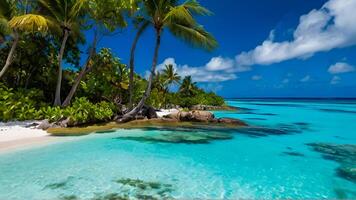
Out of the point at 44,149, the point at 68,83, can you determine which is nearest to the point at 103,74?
the point at 68,83

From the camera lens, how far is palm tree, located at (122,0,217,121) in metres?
16.2

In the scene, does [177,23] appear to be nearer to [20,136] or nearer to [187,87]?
[20,136]

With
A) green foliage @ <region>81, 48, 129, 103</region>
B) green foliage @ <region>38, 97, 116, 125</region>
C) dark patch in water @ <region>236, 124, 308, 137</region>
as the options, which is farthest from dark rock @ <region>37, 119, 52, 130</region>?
dark patch in water @ <region>236, 124, 308, 137</region>

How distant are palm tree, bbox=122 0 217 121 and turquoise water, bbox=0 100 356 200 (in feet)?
24.9

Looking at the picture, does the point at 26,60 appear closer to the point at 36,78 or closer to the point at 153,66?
the point at 36,78

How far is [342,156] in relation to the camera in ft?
30.6

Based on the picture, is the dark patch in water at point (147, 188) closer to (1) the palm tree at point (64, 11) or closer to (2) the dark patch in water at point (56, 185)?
(2) the dark patch in water at point (56, 185)

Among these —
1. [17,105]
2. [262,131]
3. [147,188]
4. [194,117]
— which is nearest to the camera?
[147,188]

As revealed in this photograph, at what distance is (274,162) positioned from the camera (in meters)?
8.28

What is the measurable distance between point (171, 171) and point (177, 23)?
11.2 metres

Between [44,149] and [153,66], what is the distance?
928cm

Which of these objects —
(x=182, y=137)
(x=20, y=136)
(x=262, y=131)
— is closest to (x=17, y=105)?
(x=20, y=136)

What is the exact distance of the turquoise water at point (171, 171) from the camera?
5.51 metres

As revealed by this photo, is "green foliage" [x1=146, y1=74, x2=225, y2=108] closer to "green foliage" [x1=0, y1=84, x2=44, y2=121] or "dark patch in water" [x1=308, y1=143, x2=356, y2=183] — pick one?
"green foliage" [x1=0, y1=84, x2=44, y2=121]
